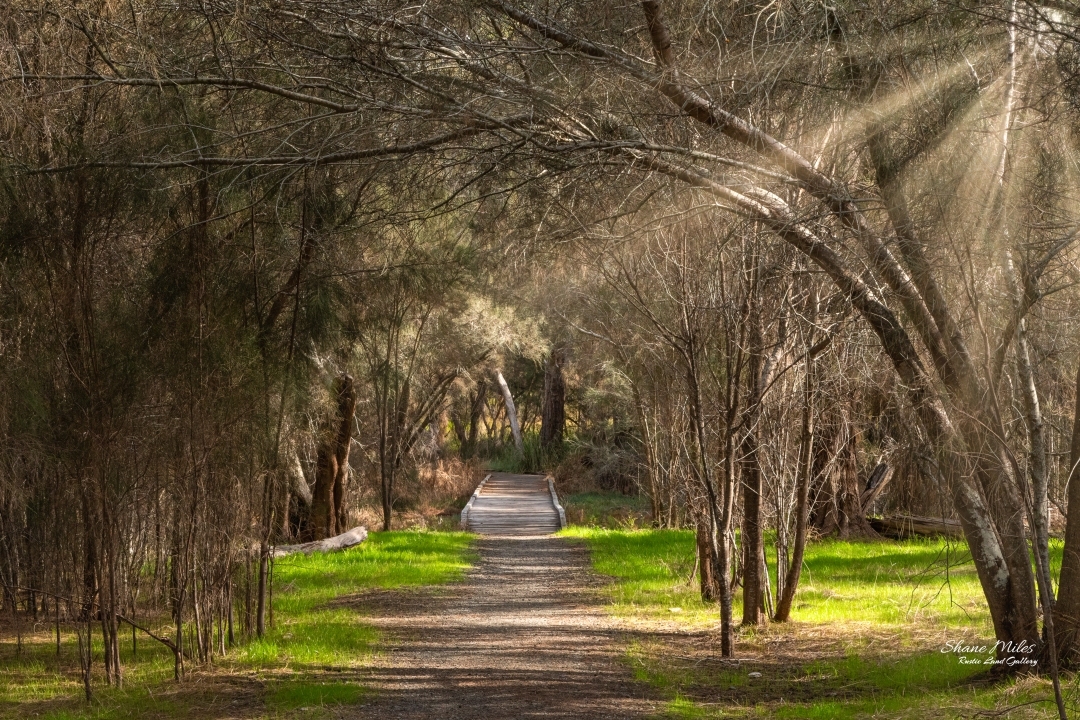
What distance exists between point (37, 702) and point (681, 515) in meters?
15.4

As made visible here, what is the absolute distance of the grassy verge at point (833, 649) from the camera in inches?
267

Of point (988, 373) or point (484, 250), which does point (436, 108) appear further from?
point (484, 250)

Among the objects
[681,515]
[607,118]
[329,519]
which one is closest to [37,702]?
[607,118]

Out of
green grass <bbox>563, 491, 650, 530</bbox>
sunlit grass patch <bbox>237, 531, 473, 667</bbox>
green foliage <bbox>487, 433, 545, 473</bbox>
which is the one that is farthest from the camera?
green foliage <bbox>487, 433, 545, 473</bbox>

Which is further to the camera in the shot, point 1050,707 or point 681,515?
point 681,515

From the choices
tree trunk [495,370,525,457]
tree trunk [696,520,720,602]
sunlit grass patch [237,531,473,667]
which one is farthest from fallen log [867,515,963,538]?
tree trunk [495,370,525,457]

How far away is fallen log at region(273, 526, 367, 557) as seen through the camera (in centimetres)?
1672

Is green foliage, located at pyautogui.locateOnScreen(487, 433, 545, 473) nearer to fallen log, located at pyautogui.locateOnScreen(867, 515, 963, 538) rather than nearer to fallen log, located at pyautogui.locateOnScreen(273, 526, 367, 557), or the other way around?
fallen log, located at pyautogui.locateOnScreen(867, 515, 963, 538)

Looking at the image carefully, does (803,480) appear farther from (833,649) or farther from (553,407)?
(553,407)

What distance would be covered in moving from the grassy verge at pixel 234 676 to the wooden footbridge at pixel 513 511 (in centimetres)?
996

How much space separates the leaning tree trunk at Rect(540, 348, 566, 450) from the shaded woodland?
28611mm

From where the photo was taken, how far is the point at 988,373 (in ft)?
15.4

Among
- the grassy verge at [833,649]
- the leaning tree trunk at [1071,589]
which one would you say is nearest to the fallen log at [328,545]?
the grassy verge at [833,649]

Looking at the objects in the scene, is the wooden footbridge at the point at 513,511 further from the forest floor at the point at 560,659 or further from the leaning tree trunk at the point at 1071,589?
the leaning tree trunk at the point at 1071,589
